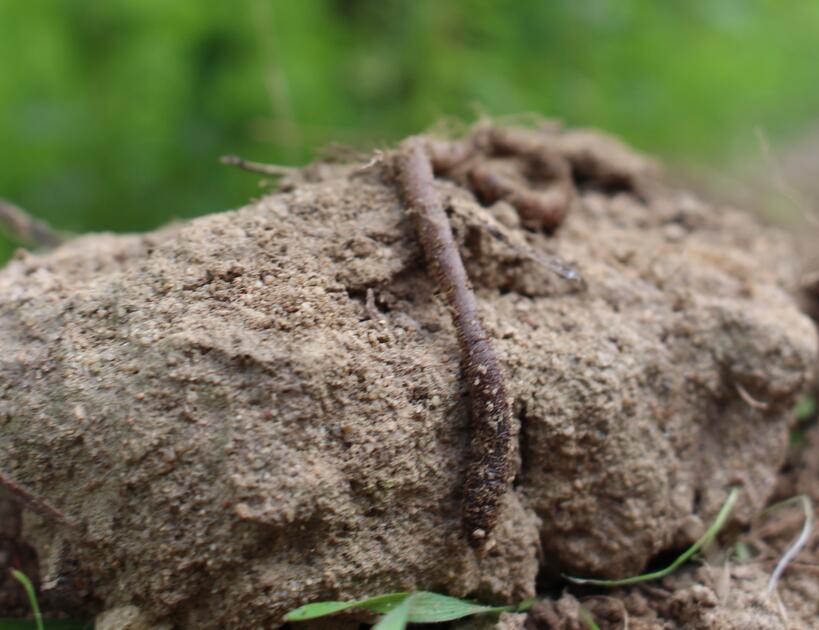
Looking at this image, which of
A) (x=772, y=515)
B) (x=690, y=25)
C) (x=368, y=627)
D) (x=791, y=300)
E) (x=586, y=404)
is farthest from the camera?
(x=690, y=25)

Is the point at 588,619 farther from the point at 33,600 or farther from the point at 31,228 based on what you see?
the point at 31,228

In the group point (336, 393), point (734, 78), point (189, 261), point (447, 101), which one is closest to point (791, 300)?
point (336, 393)

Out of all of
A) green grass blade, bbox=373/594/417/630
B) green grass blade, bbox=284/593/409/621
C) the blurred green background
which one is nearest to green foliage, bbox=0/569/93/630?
green grass blade, bbox=284/593/409/621

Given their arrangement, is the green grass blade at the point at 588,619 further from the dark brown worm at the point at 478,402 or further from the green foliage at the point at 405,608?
the dark brown worm at the point at 478,402

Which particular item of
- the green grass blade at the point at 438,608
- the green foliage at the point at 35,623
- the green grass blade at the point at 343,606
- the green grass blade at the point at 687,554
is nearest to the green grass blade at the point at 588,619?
the green grass blade at the point at 687,554

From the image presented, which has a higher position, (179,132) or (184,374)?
(179,132)

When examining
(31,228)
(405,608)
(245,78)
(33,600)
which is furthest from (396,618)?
(245,78)

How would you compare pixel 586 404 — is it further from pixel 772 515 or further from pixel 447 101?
pixel 447 101
